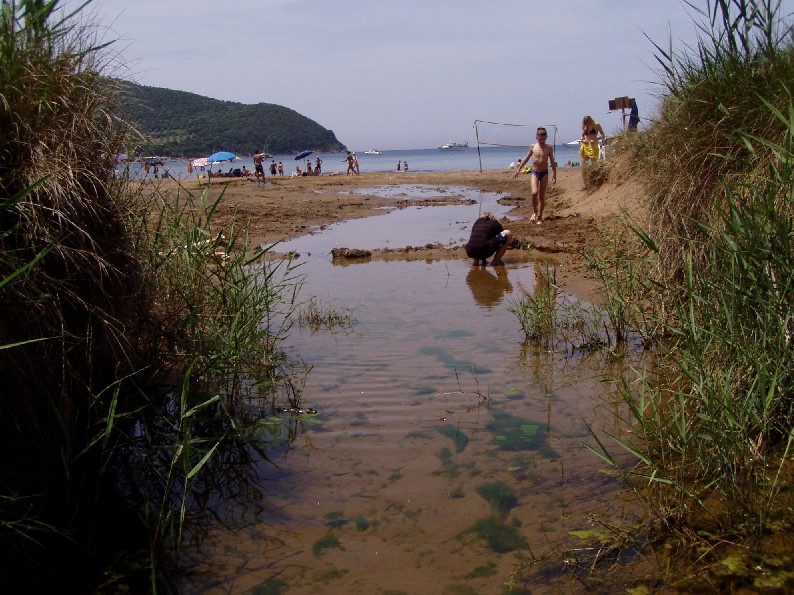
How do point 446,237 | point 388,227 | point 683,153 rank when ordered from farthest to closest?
1. point 388,227
2. point 446,237
3. point 683,153

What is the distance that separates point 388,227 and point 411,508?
12.4 metres

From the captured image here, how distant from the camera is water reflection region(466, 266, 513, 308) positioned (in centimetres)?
854

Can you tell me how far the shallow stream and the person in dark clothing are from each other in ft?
11.9

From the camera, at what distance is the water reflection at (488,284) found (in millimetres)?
8539

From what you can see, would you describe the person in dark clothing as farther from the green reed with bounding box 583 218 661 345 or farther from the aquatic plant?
the green reed with bounding box 583 218 661 345

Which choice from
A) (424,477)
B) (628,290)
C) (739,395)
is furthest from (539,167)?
(739,395)

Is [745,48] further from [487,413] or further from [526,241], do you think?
[526,241]

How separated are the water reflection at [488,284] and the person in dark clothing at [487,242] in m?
0.23

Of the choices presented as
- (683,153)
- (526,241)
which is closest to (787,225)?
(683,153)

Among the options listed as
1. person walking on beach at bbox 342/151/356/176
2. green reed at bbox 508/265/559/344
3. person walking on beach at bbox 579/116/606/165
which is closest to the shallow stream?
green reed at bbox 508/265/559/344

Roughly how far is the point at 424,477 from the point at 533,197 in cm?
1077

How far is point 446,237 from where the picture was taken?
1373cm

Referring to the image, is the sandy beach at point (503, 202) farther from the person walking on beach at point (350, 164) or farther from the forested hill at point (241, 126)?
the forested hill at point (241, 126)

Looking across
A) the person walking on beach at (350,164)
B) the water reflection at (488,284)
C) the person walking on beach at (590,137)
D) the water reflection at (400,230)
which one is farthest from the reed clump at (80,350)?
the person walking on beach at (350,164)
